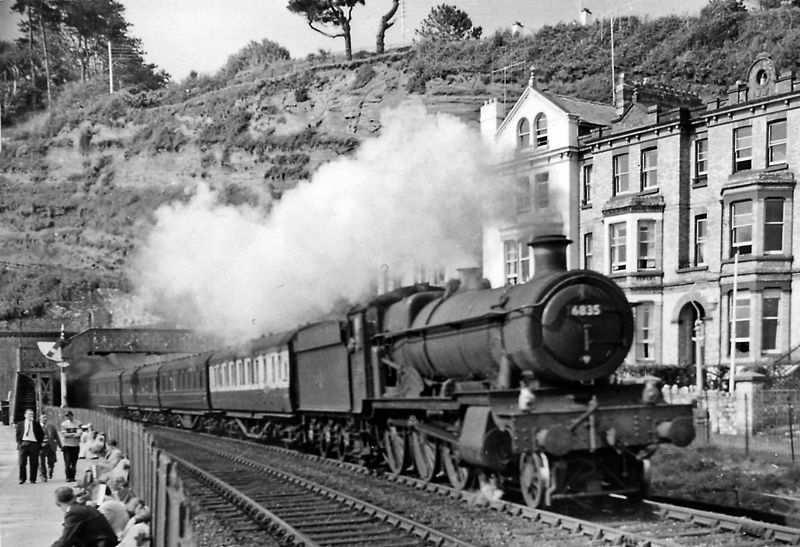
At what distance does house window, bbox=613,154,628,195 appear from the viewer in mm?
20062

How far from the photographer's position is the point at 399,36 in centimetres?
1425

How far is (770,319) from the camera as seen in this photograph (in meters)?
14.7

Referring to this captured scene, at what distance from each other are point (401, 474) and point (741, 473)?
498 cm

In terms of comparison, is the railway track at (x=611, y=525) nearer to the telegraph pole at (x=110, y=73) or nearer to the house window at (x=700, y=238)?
the house window at (x=700, y=238)

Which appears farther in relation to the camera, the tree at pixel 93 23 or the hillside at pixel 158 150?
the hillside at pixel 158 150

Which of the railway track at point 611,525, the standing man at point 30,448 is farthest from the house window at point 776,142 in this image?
the standing man at point 30,448

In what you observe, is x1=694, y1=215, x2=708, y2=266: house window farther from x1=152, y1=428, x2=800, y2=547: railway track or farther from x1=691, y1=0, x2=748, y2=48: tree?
x1=152, y1=428, x2=800, y2=547: railway track

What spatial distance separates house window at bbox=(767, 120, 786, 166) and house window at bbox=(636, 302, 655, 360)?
3.44 m

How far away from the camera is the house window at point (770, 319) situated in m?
14.3

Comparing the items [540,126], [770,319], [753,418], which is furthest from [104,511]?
[540,126]

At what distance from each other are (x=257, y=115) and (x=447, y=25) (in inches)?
282

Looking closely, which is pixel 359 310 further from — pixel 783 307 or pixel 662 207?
pixel 662 207

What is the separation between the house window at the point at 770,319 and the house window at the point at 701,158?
3.97 m

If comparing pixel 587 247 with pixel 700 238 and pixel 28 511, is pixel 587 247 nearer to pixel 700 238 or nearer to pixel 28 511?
pixel 700 238
